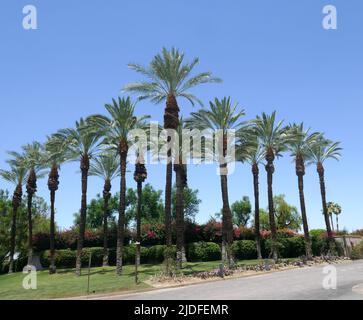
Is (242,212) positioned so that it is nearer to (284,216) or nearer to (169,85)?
(284,216)

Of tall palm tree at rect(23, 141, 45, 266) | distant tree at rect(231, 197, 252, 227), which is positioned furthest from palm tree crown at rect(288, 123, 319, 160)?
distant tree at rect(231, 197, 252, 227)

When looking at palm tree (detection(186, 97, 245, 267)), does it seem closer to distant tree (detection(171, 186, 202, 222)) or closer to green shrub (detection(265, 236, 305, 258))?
green shrub (detection(265, 236, 305, 258))

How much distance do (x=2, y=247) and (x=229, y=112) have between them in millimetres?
31680

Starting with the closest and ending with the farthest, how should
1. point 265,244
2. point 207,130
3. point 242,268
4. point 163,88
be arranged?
point 242,268 → point 163,88 → point 207,130 → point 265,244

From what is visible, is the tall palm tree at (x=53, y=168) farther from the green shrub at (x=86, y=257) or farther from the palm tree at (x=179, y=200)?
the palm tree at (x=179, y=200)

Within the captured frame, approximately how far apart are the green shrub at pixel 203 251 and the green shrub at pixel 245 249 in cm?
214

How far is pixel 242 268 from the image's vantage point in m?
31.2

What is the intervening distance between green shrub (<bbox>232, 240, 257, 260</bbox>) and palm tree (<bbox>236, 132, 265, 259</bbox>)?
0.95 meters

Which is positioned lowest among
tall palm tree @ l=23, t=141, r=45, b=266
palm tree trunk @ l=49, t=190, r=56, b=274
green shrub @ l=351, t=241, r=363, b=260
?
green shrub @ l=351, t=241, r=363, b=260

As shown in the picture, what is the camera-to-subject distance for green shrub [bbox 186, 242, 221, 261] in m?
43.0

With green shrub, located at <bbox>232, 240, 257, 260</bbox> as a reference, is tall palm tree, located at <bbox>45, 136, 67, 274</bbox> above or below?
above

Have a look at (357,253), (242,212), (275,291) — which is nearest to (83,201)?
(275,291)
